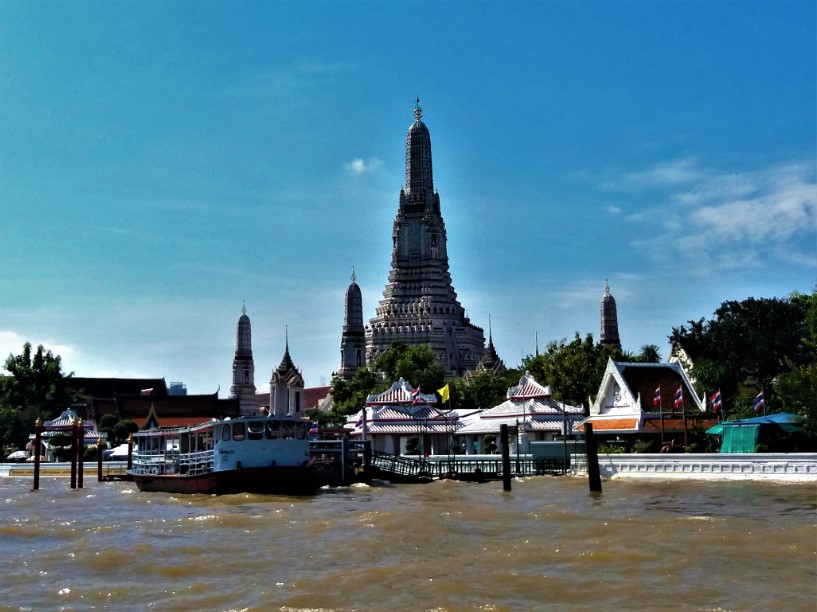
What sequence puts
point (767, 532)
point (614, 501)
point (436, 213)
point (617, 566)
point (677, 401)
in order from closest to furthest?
point (617, 566), point (767, 532), point (614, 501), point (677, 401), point (436, 213)

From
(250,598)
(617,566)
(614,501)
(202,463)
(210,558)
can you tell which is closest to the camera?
(250,598)

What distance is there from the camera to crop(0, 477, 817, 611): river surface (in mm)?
14535

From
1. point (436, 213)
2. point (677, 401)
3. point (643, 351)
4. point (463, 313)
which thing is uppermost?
point (436, 213)

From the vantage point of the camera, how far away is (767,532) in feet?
65.0

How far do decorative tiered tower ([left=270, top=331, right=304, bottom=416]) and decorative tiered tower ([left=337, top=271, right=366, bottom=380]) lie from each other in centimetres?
678

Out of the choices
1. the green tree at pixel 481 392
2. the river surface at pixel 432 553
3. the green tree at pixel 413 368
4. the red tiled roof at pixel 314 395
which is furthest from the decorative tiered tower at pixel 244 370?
the river surface at pixel 432 553

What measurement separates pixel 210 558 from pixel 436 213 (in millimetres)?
95701

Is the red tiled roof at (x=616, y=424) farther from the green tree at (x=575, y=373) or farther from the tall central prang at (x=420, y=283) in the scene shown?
the tall central prang at (x=420, y=283)

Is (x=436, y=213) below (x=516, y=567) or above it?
A: above

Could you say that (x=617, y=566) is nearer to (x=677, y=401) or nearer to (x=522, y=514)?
(x=522, y=514)

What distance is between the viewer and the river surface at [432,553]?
14.5m

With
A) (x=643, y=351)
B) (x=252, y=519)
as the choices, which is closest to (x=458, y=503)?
(x=252, y=519)

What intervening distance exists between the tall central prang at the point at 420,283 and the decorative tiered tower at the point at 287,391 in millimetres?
10908

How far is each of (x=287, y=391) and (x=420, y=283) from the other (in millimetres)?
21855
